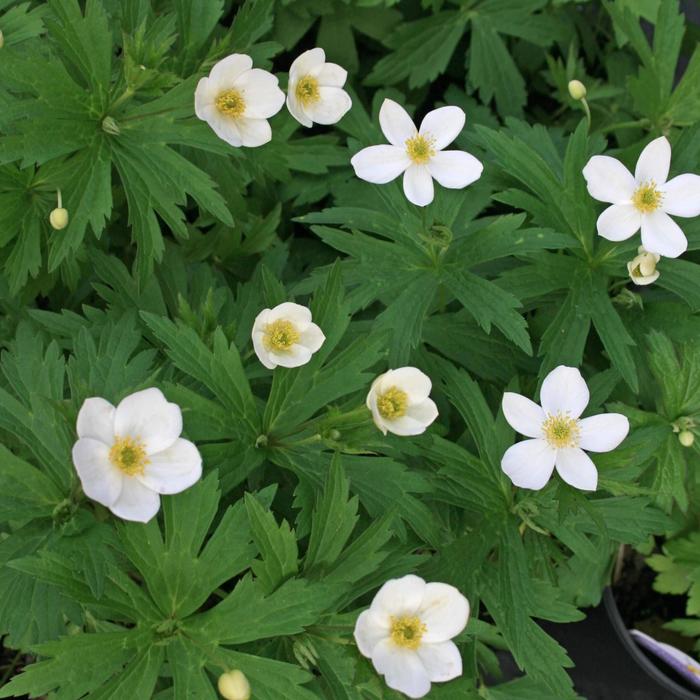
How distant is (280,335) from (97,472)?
44 centimetres

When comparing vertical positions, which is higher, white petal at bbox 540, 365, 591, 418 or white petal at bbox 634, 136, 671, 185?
white petal at bbox 634, 136, 671, 185

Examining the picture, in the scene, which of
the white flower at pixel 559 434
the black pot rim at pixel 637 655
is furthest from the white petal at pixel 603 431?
the black pot rim at pixel 637 655

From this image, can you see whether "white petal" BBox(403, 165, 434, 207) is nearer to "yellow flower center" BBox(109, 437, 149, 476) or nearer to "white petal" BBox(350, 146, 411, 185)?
"white petal" BBox(350, 146, 411, 185)

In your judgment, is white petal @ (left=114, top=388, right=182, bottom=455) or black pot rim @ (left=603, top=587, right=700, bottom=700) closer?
white petal @ (left=114, top=388, right=182, bottom=455)

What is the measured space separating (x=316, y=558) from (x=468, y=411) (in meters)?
0.48

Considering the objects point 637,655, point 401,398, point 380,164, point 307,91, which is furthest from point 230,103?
point 637,655

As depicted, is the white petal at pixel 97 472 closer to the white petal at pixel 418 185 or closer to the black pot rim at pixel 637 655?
the white petal at pixel 418 185

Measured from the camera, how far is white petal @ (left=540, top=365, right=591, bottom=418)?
63.2 inches

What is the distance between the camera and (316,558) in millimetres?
1508

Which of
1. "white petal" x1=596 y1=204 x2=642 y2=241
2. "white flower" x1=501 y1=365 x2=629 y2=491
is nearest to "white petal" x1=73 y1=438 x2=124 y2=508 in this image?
"white flower" x1=501 y1=365 x2=629 y2=491

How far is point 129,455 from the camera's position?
1.32 metres

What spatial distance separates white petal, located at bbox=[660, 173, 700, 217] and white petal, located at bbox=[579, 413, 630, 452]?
1.75 ft

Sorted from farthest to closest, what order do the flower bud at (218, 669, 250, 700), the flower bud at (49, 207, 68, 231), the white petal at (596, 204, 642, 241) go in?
the white petal at (596, 204, 642, 241) → the flower bud at (49, 207, 68, 231) → the flower bud at (218, 669, 250, 700)

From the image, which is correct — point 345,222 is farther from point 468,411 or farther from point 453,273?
point 468,411
